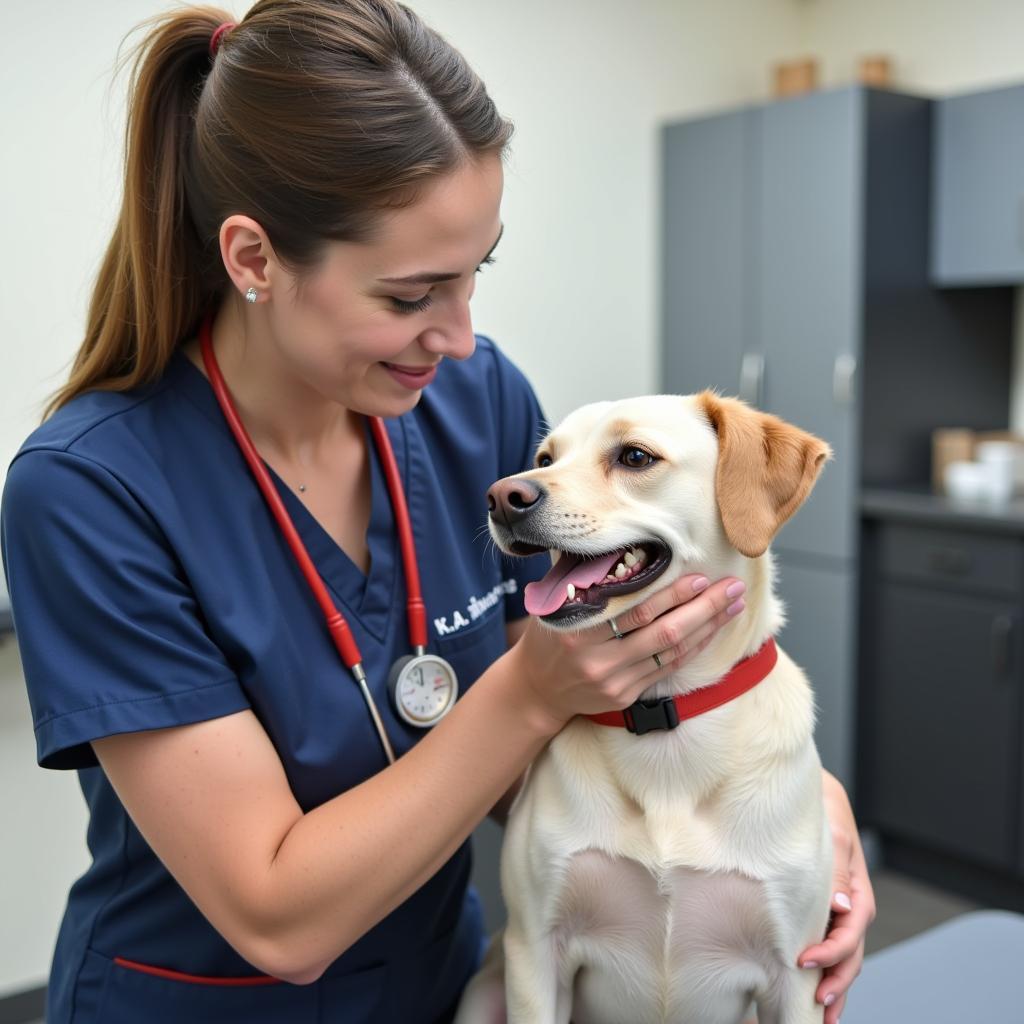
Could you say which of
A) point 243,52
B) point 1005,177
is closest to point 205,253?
point 243,52

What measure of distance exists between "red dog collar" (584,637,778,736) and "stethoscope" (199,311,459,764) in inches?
6.4

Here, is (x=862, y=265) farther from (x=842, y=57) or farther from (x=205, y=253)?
(x=205, y=253)

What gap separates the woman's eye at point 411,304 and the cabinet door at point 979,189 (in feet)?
9.02

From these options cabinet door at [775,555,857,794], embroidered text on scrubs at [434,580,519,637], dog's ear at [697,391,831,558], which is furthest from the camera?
cabinet door at [775,555,857,794]

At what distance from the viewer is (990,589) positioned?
3088 mm

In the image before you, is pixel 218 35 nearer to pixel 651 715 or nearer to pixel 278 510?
pixel 278 510

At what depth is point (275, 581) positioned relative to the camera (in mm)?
1135

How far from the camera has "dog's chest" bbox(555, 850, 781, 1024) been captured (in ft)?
3.51

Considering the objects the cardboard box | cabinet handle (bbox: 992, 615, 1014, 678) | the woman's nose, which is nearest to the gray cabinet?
cabinet handle (bbox: 992, 615, 1014, 678)

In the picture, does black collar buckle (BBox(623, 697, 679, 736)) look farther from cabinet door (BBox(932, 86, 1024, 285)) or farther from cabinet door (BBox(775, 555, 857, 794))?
cabinet door (BBox(932, 86, 1024, 285))

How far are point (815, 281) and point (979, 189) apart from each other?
1.69 ft

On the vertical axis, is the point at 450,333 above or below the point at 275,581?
above

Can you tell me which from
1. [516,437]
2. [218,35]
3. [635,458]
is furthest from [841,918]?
[218,35]

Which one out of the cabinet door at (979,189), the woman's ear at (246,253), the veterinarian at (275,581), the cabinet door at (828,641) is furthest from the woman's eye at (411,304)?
the cabinet door at (979,189)
